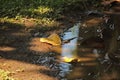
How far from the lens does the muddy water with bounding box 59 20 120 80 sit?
4.66 metres

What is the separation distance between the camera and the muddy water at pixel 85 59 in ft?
15.3

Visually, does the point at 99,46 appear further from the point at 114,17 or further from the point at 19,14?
the point at 19,14

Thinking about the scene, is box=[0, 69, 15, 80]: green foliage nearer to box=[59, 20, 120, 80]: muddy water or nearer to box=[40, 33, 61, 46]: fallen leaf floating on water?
box=[59, 20, 120, 80]: muddy water

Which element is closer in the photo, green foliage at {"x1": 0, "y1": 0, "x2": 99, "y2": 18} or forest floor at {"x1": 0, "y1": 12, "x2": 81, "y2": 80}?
forest floor at {"x1": 0, "y1": 12, "x2": 81, "y2": 80}

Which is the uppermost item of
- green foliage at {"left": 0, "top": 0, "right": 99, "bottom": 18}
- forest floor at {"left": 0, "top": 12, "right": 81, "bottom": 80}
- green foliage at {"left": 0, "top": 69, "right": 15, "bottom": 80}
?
green foliage at {"left": 0, "top": 0, "right": 99, "bottom": 18}

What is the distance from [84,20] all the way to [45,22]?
85 centimetres

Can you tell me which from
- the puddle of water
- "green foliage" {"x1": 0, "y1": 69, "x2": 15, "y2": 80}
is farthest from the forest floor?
the puddle of water

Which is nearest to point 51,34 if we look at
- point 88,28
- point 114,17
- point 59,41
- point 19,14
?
point 59,41

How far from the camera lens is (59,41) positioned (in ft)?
18.3

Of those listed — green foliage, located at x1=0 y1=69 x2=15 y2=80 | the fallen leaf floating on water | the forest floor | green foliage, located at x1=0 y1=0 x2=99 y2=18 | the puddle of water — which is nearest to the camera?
green foliage, located at x1=0 y1=69 x2=15 y2=80

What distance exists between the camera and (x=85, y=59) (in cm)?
512

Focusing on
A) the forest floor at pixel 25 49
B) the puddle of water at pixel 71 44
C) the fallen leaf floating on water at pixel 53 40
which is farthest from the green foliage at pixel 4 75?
the fallen leaf floating on water at pixel 53 40

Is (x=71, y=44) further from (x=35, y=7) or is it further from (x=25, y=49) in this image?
(x=35, y=7)

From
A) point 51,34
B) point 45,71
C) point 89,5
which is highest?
point 89,5
